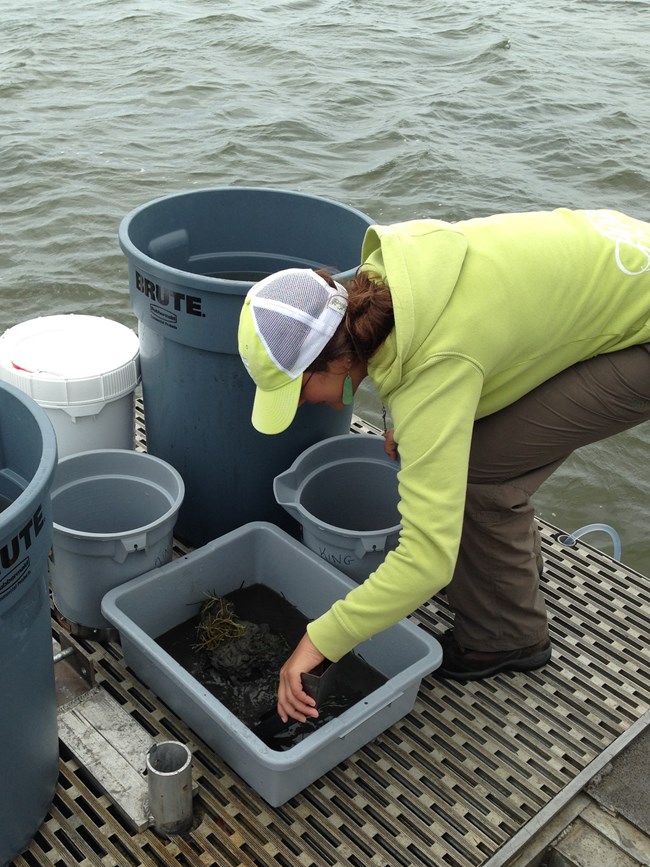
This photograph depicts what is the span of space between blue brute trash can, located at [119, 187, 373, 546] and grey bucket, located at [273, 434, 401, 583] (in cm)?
6

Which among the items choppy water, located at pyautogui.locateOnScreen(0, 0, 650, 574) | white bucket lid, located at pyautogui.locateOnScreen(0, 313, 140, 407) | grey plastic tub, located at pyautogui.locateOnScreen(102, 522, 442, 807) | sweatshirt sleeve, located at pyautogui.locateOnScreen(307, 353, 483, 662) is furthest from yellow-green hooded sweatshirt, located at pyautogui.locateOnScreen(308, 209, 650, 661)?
choppy water, located at pyautogui.locateOnScreen(0, 0, 650, 574)

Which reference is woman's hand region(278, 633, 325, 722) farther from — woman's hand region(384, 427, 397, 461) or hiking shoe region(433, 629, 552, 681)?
woman's hand region(384, 427, 397, 461)

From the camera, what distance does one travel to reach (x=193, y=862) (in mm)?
1722

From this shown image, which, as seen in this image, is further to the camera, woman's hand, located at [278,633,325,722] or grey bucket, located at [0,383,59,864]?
woman's hand, located at [278,633,325,722]

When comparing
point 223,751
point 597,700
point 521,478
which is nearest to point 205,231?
point 521,478

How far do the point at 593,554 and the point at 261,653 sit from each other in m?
1.07

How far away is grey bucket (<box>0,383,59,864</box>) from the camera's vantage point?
1.36 m

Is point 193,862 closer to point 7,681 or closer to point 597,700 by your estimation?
point 7,681

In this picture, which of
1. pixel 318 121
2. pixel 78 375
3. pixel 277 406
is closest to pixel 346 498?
pixel 78 375

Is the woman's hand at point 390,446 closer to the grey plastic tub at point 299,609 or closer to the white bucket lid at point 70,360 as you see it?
the grey plastic tub at point 299,609

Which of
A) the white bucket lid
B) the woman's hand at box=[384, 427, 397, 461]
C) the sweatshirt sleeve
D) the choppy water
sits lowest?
the choppy water

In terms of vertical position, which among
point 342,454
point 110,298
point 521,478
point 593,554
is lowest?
point 110,298

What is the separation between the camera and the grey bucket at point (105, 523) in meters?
2.04

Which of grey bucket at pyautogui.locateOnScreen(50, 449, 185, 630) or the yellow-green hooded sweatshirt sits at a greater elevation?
the yellow-green hooded sweatshirt
